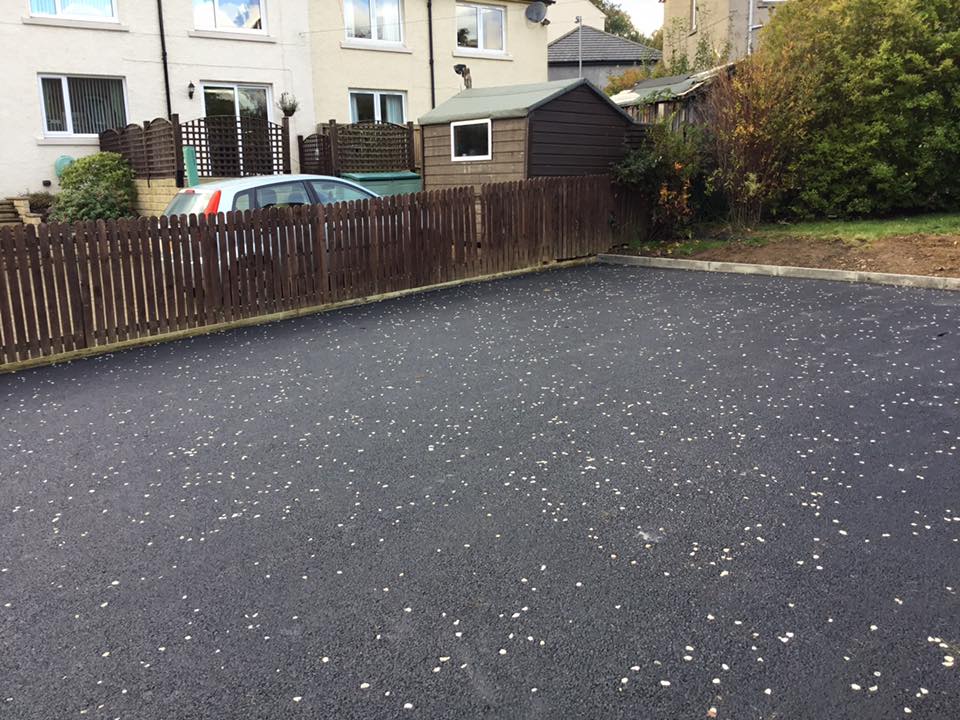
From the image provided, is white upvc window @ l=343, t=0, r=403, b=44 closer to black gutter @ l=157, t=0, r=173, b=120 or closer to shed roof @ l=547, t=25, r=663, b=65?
black gutter @ l=157, t=0, r=173, b=120

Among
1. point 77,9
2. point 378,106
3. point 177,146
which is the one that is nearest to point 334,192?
point 177,146

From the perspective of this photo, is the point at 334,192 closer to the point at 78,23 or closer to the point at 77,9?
the point at 78,23

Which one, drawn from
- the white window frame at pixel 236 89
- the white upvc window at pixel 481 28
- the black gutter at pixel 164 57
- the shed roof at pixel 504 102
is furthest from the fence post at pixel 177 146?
the white upvc window at pixel 481 28

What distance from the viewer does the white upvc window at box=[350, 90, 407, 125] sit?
22812 mm

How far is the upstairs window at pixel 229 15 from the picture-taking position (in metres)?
20.0

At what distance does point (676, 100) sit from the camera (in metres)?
18.3

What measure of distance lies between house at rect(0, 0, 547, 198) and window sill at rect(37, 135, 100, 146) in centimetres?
3

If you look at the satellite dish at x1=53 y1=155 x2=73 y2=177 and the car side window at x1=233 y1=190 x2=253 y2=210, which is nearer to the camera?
the car side window at x1=233 y1=190 x2=253 y2=210

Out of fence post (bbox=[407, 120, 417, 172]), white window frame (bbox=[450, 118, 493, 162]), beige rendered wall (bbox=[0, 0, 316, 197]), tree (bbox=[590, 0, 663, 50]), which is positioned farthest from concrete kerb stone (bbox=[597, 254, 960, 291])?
tree (bbox=[590, 0, 663, 50])

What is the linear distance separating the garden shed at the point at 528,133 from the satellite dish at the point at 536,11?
10604 millimetres

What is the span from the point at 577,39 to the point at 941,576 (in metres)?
45.1

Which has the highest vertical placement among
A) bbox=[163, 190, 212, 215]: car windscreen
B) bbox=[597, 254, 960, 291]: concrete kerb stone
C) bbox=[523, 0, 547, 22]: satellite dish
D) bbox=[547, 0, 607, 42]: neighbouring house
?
bbox=[547, 0, 607, 42]: neighbouring house

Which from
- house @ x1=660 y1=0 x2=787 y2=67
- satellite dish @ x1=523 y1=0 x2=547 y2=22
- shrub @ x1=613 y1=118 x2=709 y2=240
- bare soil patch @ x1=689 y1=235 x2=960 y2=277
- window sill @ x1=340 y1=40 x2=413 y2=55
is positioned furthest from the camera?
house @ x1=660 y1=0 x2=787 y2=67

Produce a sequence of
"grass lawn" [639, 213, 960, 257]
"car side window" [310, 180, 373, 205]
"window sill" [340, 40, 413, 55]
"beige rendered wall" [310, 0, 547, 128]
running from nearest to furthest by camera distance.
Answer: "car side window" [310, 180, 373, 205] < "grass lawn" [639, 213, 960, 257] < "beige rendered wall" [310, 0, 547, 128] < "window sill" [340, 40, 413, 55]
